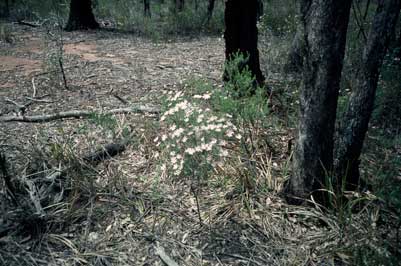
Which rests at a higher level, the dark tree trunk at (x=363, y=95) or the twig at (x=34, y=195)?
the dark tree trunk at (x=363, y=95)

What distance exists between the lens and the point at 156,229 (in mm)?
3053

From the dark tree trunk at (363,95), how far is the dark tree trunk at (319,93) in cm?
21

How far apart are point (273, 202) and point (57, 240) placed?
72.1 inches

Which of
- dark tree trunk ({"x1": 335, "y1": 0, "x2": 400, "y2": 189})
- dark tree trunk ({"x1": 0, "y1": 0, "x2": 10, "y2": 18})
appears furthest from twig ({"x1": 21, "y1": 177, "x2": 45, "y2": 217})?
dark tree trunk ({"x1": 0, "y1": 0, "x2": 10, "y2": 18})

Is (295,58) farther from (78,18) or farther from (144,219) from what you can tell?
(78,18)

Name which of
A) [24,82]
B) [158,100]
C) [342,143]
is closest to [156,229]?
[342,143]

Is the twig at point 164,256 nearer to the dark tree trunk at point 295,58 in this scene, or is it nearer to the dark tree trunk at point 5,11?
the dark tree trunk at point 295,58

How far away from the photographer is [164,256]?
2.79 m

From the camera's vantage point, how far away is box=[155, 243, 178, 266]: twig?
2727 mm

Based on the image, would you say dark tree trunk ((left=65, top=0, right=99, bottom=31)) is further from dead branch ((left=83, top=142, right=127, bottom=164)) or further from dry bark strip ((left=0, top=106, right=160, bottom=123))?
dead branch ((left=83, top=142, right=127, bottom=164))

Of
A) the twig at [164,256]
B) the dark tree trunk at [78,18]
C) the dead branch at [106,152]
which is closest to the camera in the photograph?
the twig at [164,256]

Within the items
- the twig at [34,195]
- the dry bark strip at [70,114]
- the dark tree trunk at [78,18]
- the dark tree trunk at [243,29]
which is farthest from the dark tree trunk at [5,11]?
the twig at [34,195]

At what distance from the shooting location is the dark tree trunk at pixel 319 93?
8.52ft

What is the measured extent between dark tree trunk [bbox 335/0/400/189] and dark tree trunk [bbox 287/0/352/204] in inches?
8.3
